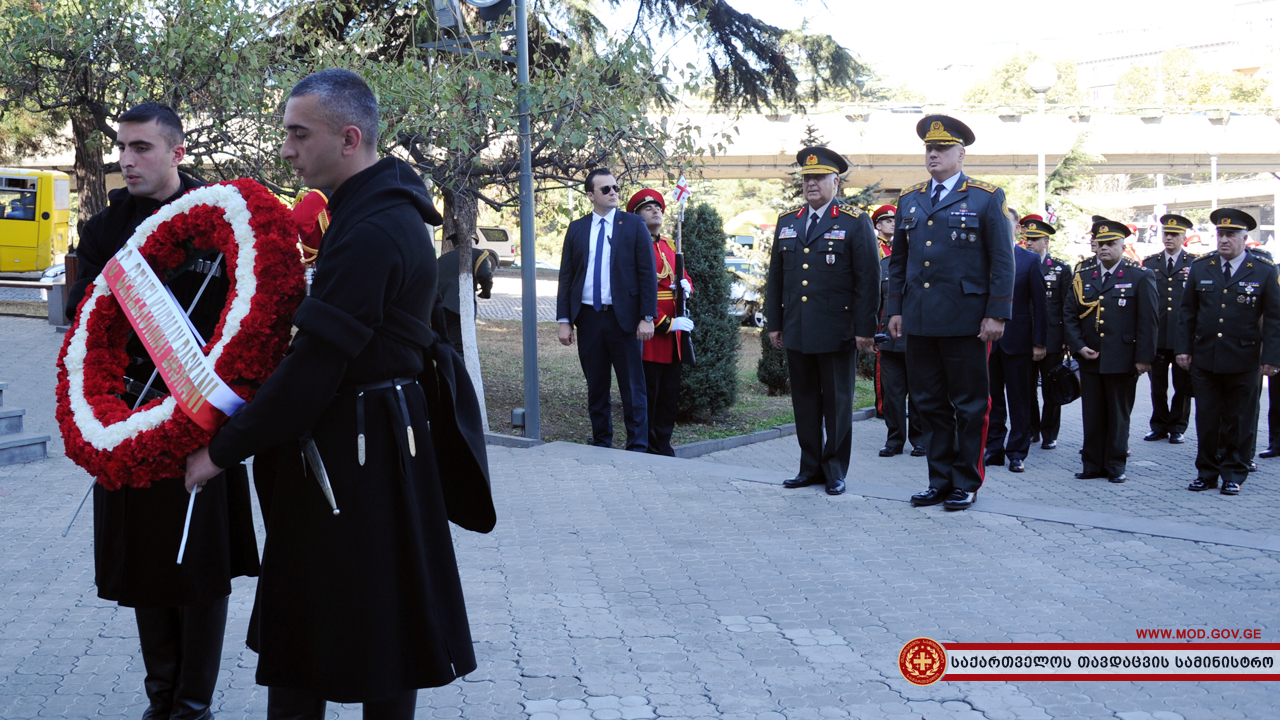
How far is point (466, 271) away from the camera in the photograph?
10.6m

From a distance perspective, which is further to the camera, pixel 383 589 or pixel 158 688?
pixel 158 688

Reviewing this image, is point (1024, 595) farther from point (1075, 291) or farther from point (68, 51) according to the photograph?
point (68, 51)

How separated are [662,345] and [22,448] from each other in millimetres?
4856

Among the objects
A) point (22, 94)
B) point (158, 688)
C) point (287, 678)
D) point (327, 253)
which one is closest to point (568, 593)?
point (158, 688)

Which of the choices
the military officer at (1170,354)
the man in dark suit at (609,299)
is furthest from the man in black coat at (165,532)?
the military officer at (1170,354)

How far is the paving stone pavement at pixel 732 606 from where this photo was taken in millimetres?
3887

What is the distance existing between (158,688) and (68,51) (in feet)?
38.4

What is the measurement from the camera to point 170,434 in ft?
9.16

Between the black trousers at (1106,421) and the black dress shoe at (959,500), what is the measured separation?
82.0 inches

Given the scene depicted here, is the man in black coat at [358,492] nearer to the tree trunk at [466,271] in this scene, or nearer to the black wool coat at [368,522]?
the black wool coat at [368,522]

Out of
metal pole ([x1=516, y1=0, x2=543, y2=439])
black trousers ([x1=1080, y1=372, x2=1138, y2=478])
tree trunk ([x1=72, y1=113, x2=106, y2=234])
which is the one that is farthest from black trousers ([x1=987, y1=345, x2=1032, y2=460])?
tree trunk ([x1=72, y1=113, x2=106, y2=234])

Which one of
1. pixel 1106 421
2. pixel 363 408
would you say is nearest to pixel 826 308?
pixel 1106 421

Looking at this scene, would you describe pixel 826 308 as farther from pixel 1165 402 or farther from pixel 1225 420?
pixel 1165 402

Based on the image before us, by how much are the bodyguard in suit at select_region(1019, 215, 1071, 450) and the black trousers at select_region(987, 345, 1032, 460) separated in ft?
0.75
